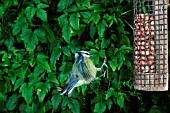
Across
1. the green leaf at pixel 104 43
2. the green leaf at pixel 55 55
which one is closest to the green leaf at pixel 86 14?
the green leaf at pixel 104 43

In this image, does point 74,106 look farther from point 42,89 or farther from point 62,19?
point 62,19

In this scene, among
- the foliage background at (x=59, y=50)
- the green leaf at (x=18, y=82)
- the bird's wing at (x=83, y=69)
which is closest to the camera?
the bird's wing at (x=83, y=69)

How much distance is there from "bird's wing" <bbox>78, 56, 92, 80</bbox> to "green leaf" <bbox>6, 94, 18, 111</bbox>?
1.34 meters

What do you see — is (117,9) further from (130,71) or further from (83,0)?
(130,71)

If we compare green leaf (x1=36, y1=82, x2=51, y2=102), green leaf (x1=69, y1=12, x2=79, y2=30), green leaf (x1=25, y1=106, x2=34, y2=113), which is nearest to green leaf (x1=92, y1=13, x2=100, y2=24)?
green leaf (x1=69, y1=12, x2=79, y2=30)

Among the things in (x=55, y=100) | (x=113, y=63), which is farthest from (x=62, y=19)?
(x=55, y=100)

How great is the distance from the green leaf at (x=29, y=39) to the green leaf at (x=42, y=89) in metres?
0.29

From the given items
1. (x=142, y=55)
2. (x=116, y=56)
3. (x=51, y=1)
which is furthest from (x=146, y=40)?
(x=51, y=1)

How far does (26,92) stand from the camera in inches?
138

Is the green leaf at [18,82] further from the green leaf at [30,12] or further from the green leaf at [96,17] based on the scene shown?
the green leaf at [96,17]

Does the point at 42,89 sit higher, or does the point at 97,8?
the point at 97,8

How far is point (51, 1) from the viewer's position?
11.8 feet

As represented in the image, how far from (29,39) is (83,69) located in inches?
37.3

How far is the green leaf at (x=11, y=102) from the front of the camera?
3.75 metres
